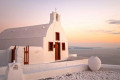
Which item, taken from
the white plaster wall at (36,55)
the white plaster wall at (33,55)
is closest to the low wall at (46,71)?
the white plaster wall at (33,55)

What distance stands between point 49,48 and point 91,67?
24.9 ft

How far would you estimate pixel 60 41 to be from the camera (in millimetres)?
22625

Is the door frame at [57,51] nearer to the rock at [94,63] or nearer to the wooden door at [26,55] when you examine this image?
the wooden door at [26,55]

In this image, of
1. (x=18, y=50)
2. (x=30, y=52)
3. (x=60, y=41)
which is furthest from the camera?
(x=60, y=41)

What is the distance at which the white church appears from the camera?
16219 mm

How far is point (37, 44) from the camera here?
19.7 meters

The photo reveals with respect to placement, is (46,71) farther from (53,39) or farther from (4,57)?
(53,39)

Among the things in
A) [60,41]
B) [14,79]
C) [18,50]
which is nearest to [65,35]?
[60,41]

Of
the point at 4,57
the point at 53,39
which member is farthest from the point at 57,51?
the point at 4,57

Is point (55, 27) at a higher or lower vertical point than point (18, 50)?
higher

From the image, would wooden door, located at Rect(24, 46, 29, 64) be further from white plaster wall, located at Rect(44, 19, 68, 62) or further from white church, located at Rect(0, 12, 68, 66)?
white plaster wall, located at Rect(44, 19, 68, 62)

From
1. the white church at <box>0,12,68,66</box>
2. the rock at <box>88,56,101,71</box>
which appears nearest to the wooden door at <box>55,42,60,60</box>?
the white church at <box>0,12,68,66</box>

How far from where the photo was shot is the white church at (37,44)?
16.2 metres

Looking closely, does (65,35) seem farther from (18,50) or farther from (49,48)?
(18,50)
